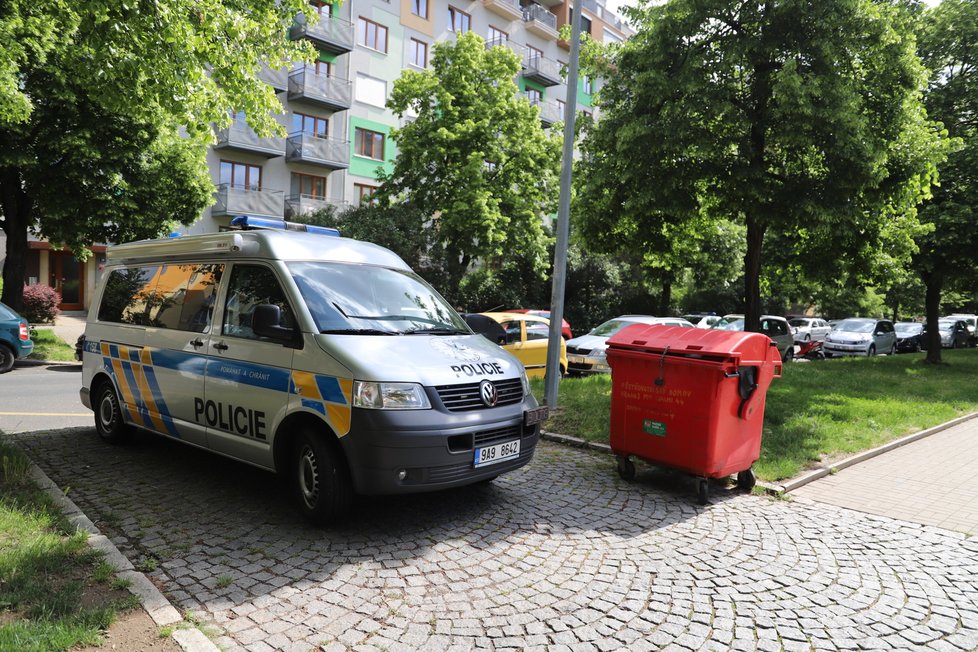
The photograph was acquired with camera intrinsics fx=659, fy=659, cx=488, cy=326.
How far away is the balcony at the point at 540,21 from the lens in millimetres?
40250

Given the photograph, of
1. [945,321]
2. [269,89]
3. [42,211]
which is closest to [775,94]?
[269,89]

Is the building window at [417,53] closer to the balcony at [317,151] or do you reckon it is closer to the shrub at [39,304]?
the balcony at [317,151]

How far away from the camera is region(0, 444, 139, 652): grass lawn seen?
3.02 m

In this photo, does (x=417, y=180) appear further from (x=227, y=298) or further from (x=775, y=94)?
(x=227, y=298)

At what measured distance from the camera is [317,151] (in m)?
30.0

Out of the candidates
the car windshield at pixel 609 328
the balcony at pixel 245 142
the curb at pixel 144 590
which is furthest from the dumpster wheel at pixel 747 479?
the balcony at pixel 245 142

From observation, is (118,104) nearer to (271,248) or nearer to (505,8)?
(271,248)

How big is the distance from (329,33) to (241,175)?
760cm

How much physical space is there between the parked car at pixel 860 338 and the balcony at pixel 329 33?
24697 millimetres

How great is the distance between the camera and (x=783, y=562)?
177 inches

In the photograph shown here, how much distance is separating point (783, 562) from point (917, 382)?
42.1 feet

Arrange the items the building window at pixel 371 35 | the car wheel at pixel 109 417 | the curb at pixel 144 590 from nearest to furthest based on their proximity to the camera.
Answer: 1. the curb at pixel 144 590
2. the car wheel at pixel 109 417
3. the building window at pixel 371 35

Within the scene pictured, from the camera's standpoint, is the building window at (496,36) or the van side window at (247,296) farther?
the building window at (496,36)

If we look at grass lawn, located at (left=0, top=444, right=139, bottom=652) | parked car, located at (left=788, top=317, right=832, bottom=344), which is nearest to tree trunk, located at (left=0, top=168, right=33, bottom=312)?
grass lawn, located at (left=0, top=444, right=139, bottom=652)
